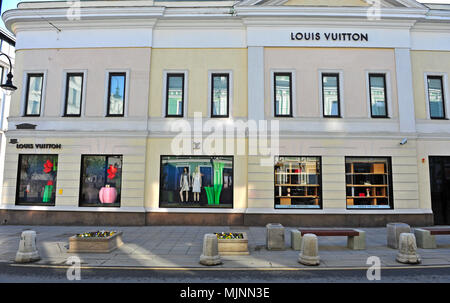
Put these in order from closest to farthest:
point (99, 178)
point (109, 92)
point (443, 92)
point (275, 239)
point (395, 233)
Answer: point (275, 239) < point (395, 233) < point (99, 178) < point (443, 92) < point (109, 92)

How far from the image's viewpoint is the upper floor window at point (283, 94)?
12875 mm

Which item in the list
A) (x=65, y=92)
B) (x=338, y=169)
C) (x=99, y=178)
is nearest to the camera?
(x=338, y=169)

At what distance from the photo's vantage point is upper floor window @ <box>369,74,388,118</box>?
42.3 feet

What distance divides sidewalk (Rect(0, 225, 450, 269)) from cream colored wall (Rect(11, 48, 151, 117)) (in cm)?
582

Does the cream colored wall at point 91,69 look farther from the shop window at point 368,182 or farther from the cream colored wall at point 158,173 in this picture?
the shop window at point 368,182

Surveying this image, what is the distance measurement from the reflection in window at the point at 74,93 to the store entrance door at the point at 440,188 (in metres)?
17.2

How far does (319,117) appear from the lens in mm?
12656

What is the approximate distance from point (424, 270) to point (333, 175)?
19.8 feet

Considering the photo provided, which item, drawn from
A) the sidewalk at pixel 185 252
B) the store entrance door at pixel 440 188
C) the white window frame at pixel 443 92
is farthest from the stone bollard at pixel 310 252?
the white window frame at pixel 443 92

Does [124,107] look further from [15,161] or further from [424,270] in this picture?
[424,270]

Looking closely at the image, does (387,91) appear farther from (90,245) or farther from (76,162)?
(76,162)

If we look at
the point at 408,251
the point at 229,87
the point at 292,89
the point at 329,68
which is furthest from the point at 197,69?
the point at 408,251

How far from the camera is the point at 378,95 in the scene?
13.0m

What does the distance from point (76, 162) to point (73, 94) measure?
11.4 feet
